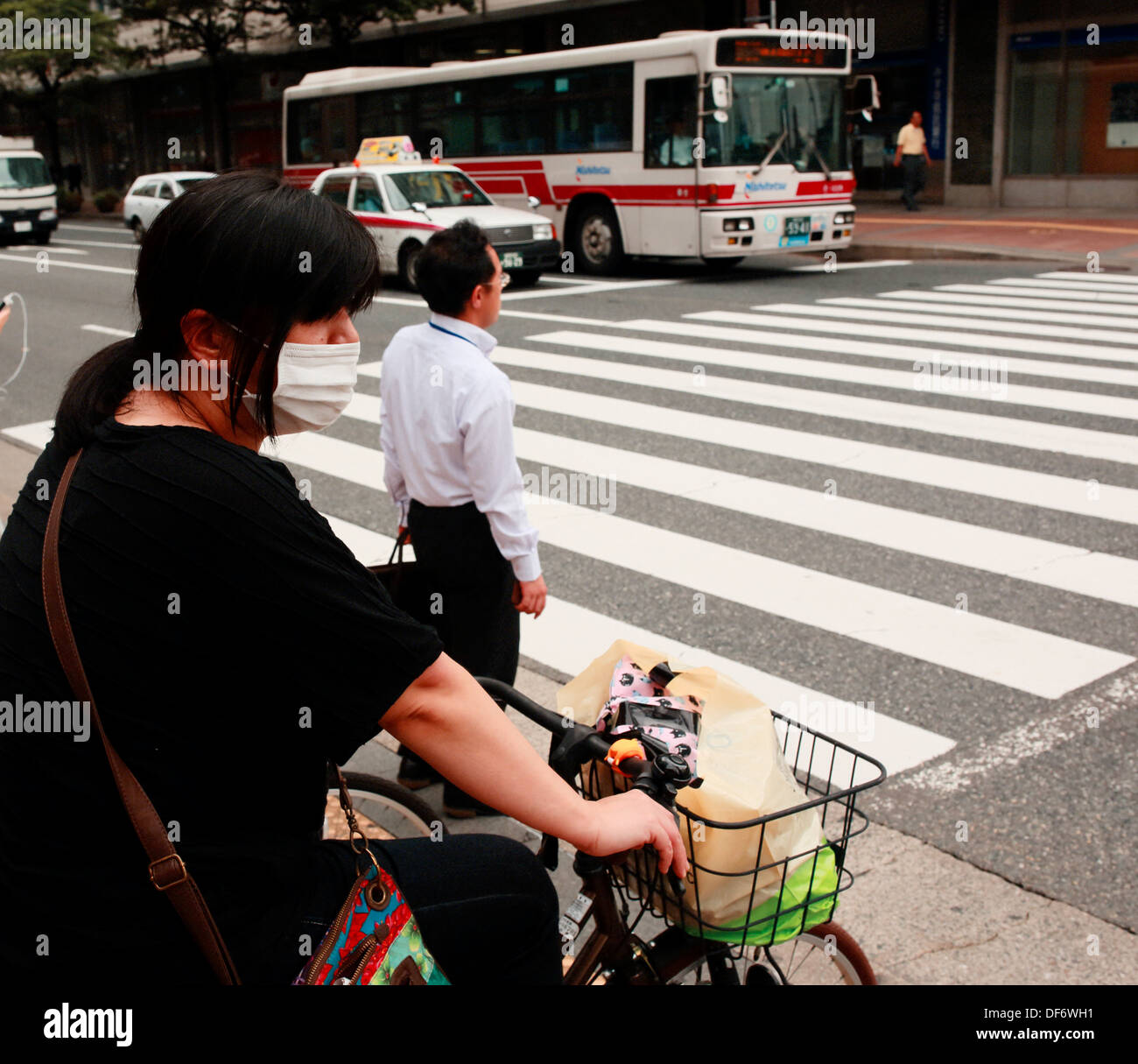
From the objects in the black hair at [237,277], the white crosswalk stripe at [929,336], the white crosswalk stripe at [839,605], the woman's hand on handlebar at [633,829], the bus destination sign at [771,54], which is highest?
the bus destination sign at [771,54]

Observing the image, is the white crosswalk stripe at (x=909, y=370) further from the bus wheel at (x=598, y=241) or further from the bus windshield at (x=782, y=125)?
the bus wheel at (x=598, y=241)

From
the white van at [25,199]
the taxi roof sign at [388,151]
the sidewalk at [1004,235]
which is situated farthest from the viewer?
the white van at [25,199]

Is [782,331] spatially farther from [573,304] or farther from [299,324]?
[299,324]

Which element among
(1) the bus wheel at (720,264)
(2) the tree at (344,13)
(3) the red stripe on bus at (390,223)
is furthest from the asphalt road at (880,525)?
(2) the tree at (344,13)

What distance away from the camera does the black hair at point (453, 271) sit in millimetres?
3787

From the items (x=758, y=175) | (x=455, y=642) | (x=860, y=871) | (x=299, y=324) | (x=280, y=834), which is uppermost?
(x=758, y=175)

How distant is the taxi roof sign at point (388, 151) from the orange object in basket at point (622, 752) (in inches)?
735

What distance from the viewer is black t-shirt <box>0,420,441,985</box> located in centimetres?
147

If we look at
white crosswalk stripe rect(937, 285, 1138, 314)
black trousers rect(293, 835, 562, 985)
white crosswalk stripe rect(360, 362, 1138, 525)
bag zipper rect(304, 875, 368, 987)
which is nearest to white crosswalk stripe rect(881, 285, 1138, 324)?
white crosswalk stripe rect(937, 285, 1138, 314)

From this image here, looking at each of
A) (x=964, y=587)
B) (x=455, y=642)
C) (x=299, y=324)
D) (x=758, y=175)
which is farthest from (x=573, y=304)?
(x=299, y=324)

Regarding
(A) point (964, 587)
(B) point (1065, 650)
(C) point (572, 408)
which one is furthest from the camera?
(C) point (572, 408)

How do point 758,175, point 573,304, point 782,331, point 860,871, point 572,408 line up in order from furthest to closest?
point 758,175 → point 573,304 → point 782,331 → point 572,408 → point 860,871

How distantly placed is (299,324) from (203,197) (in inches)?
7.5
